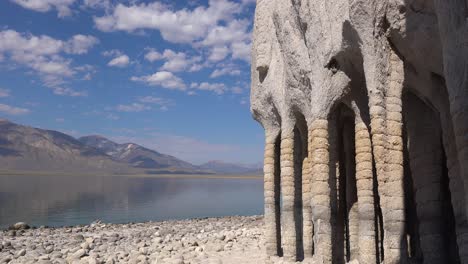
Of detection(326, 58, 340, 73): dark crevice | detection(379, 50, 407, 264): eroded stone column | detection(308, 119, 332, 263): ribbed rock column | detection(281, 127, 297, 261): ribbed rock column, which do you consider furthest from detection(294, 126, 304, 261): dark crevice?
detection(379, 50, 407, 264): eroded stone column

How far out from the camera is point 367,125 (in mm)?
11047

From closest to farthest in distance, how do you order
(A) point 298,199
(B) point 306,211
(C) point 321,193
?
1. (C) point 321,193
2. (B) point 306,211
3. (A) point 298,199

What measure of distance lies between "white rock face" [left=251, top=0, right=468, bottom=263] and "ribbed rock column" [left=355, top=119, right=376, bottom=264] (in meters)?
0.02

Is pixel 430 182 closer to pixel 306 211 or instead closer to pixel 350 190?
pixel 350 190

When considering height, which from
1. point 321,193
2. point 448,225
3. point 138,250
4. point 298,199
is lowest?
point 138,250

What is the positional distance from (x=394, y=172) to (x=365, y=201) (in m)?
1.35

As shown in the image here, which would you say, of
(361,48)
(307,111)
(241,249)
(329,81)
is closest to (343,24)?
(361,48)

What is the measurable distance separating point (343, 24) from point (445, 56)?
488 centimetres

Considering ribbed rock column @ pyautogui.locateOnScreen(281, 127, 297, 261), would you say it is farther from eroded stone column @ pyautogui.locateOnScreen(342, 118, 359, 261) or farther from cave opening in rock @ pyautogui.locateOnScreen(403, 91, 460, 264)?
cave opening in rock @ pyautogui.locateOnScreen(403, 91, 460, 264)

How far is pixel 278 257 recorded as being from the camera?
45.9ft

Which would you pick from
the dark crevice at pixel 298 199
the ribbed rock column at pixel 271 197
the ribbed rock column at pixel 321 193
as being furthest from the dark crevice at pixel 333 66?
the ribbed rock column at pixel 271 197

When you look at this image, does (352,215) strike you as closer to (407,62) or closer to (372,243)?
(372,243)

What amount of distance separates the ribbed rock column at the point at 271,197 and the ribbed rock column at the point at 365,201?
4260mm

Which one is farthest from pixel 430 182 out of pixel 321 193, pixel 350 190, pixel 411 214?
pixel 350 190
